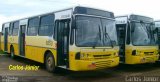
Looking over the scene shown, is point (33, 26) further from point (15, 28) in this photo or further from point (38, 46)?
point (15, 28)

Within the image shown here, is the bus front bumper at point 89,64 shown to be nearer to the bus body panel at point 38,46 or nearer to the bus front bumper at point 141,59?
the bus body panel at point 38,46

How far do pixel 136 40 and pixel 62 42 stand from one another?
3730mm

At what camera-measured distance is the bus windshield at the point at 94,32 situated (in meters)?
10.4

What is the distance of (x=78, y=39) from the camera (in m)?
10.4

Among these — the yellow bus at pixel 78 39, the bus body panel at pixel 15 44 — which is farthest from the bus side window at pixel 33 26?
the bus body panel at pixel 15 44

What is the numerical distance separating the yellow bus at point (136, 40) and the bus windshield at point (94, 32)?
69.3 inches

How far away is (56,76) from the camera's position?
1171 centimetres

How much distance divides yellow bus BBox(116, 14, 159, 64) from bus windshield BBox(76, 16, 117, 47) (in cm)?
176

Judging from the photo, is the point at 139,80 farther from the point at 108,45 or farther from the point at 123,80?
→ the point at 108,45

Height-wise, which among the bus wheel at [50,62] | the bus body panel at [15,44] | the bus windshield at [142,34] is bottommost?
the bus wheel at [50,62]

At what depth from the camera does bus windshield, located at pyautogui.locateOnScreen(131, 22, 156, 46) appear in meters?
13.0

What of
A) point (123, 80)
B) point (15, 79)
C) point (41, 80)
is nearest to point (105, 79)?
point (123, 80)

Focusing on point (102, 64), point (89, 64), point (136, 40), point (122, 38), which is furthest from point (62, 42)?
point (136, 40)

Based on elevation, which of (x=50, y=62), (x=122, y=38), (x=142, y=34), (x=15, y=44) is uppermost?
(x=142, y=34)
